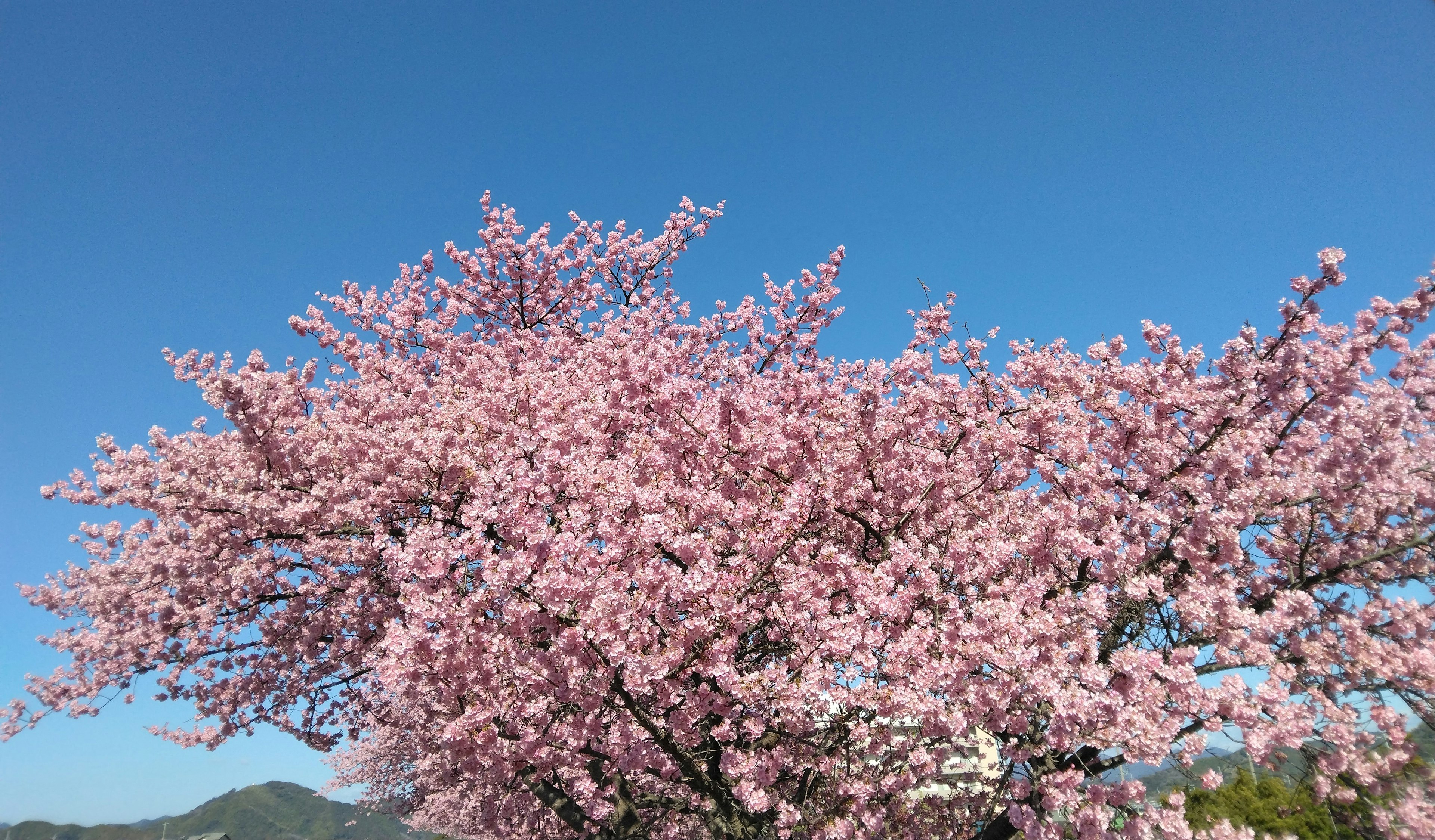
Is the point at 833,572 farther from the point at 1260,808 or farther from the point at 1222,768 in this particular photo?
the point at 1260,808

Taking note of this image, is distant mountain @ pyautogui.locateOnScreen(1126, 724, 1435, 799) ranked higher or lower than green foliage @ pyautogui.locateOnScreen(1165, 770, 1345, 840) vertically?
higher

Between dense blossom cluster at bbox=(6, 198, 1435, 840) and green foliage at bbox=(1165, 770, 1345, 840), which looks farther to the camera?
green foliage at bbox=(1165, 770, 1345, 840)

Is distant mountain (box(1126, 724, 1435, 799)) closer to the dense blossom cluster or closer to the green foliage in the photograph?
Result: the dense blossom cluster

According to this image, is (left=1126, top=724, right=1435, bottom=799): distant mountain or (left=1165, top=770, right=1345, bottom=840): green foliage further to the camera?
(left=1165, top=770, right=1345, bottom=840): green foliage

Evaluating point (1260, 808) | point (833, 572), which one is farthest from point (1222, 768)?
point (1260, 808)

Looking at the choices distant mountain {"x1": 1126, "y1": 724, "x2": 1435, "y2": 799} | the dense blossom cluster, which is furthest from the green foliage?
the dense blossom cluster

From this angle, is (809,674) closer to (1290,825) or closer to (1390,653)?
(1390,653)

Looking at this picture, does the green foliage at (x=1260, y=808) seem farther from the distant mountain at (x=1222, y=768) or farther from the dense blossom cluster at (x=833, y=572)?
the dense blossom cluster at (x=833, y=572)

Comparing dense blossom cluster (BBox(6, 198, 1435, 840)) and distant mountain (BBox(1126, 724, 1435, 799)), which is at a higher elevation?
dense blossom cluster (BBox(6, 198, 1435, 840))

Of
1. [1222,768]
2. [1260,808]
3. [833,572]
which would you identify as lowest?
[1260,808]

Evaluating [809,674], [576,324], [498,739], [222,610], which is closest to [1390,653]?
[809,674]

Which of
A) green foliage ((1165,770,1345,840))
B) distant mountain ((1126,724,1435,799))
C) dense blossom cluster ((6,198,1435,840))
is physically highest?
dense blossom cluster ((6,198,1435,840))

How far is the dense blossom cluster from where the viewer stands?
6586 millimetres

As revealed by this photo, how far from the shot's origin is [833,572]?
784cm
